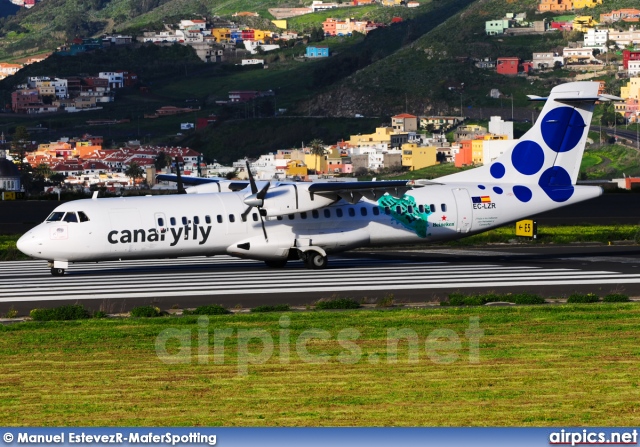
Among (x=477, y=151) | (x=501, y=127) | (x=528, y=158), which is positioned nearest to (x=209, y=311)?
(x=528, y=158)

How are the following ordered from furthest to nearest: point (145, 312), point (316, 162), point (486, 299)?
point (316, 162)
point (486, 299)
point (145, 312)

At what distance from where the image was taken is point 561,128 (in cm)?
3728

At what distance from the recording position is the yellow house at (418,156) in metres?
183

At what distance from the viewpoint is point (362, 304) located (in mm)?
25609

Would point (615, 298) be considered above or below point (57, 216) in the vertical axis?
below

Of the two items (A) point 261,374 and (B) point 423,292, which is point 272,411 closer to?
(A) point 261,374

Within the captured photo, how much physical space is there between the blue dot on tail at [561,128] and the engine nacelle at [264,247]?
31.2ft

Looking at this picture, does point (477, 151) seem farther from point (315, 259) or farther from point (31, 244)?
point (31, 244)

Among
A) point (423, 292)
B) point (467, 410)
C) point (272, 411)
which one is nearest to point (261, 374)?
point (272, 411)

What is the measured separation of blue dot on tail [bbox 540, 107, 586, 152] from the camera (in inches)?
1468

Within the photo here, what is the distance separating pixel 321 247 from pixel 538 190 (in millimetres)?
7553

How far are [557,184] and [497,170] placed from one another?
6.65 feet

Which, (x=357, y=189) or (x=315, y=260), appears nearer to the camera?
(x=357, y=189)

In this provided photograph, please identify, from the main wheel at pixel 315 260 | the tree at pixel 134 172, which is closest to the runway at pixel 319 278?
the main wheel at pixel 315 260
